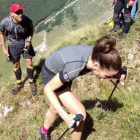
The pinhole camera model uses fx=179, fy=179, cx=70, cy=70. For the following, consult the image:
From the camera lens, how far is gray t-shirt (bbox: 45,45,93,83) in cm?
207

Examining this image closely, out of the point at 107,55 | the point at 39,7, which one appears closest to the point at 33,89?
the point at 107,55

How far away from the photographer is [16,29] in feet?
14.0

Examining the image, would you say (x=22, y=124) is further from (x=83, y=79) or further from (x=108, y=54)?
(x=108, y=54)

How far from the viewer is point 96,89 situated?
14.0ft

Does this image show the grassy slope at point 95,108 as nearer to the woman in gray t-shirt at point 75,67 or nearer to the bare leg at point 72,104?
the woman in gray t-shirt at point 75,67

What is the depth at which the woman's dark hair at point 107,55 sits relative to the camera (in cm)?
187

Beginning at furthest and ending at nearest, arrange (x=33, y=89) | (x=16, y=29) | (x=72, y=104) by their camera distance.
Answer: (x=33, y=89)
(x=16, y=29)
(x=72, y=104)

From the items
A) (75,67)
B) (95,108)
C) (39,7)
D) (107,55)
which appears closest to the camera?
(107,55)

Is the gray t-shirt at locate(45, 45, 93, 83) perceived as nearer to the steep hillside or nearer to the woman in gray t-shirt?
the woman in gray t-shirt

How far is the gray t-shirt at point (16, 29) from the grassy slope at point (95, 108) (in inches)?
52.5

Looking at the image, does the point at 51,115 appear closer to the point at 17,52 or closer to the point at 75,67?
the point at 75,67

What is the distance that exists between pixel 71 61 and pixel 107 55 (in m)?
0.45

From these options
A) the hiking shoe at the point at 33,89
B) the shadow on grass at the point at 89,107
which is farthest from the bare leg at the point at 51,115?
the hiking shoe at the point at 33,89

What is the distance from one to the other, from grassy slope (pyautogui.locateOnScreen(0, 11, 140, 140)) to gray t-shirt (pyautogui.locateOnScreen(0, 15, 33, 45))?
4.38 feet
